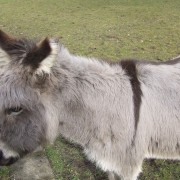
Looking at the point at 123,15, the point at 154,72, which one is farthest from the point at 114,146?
the point at 123,15

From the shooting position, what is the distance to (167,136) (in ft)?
9.45

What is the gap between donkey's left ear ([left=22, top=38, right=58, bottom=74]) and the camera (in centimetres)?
216

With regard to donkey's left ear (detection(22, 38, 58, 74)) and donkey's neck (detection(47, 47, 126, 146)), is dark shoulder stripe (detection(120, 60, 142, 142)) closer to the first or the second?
donkey's neck (detection(47, 47, 126, 146))

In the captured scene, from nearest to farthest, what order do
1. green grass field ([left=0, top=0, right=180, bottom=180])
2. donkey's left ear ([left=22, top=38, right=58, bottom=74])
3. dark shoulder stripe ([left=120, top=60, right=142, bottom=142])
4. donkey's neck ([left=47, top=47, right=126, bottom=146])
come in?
donkey's left ear ([left=22, top=38, right=58, bottom=74])
donkey's neck ([left=47, top=47, right=126, bottom=146])
dark shoulder stripe ([left=120, top=60, right=142, bottom=142])
green grass field ([left=0, top=0, right=180, bottom=180])

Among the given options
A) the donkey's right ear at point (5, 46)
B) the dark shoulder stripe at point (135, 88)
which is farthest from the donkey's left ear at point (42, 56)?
the dark shoulder stripe at point (135, 88)

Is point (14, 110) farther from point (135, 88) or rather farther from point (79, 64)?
point (135, 88)

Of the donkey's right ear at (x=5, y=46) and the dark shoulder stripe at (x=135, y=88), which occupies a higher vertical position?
the donkey's right ear at (x=5, y=46)

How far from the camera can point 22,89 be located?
2.36 m

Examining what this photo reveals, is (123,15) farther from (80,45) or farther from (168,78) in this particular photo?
(168,78)

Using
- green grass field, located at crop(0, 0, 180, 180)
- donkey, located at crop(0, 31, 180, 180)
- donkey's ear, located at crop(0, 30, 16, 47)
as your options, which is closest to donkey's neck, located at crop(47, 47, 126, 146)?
donkey, located at crop(0, 31, 180, 180)

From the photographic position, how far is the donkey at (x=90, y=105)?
235 cm

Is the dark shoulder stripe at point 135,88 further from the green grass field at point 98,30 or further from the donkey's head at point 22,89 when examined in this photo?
the green grass field at point 98,30

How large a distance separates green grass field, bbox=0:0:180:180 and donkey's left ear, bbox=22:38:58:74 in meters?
1.74

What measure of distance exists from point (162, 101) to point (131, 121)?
13.6 inches
